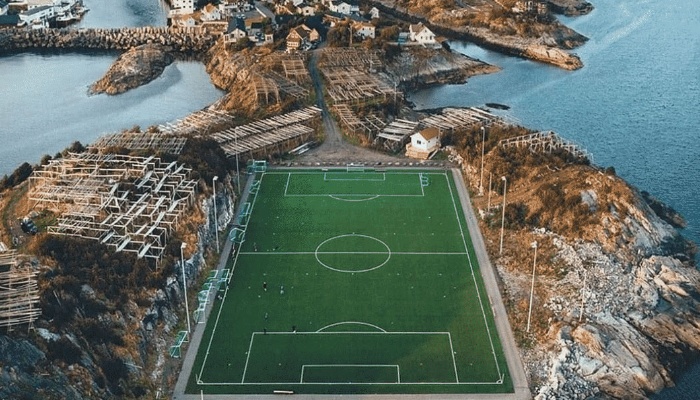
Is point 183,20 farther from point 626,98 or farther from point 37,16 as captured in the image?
point 626,98

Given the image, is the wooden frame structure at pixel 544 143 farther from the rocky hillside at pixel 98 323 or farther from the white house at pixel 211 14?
the white house at pixel 211 14

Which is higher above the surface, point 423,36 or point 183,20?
point 423,36

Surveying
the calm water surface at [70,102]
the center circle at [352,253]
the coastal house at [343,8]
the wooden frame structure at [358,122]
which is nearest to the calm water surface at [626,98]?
the wooden frame structure at [358,122]

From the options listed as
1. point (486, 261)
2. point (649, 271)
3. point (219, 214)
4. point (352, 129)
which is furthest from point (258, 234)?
point (649, 271)

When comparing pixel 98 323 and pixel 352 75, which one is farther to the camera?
pixel 352 75

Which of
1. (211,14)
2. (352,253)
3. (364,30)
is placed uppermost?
(364,30)

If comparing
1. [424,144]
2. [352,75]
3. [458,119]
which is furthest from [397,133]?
[352,75]
